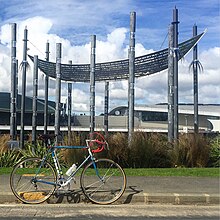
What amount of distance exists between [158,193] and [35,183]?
2.44 m

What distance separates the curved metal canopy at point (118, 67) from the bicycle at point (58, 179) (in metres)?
16.3

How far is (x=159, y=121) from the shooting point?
6175cm

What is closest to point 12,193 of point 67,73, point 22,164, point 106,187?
point 22,164

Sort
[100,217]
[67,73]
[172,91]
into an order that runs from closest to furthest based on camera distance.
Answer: [100,217] → [172,91] → [67,73]

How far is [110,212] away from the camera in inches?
279

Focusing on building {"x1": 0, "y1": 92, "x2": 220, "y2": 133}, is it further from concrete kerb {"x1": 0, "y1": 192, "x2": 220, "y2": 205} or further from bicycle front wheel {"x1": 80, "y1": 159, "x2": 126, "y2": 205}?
concrete kerb {"x1": 0, "y1": 192, "x2": 220, "y2": 205}

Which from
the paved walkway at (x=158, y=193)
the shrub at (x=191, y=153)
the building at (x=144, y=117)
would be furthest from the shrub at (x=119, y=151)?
the building at (x=144, y=117)

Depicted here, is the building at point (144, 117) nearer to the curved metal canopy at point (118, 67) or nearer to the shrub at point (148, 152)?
the curved metal canopy at point (118, 67)

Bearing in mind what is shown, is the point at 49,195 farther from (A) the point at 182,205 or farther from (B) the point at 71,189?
(A) the point at 182,205

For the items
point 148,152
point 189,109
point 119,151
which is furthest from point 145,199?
point 189,109

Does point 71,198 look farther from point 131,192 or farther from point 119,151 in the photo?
point 119,151

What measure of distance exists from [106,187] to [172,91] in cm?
1149

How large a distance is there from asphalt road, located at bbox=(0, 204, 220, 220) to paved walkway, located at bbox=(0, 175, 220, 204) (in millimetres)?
171

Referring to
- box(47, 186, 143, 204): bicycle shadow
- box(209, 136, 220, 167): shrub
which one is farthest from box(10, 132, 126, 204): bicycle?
box(209, 136, 220, 167): shrub
